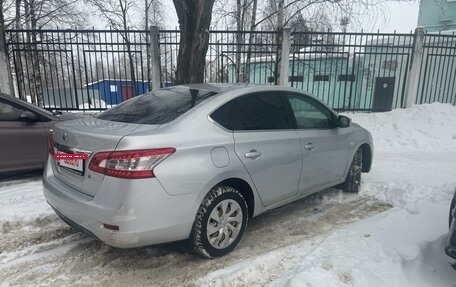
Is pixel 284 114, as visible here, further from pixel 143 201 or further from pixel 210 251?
pixel 143 201

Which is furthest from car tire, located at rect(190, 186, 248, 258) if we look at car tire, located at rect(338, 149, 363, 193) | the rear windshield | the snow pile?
the snow pile

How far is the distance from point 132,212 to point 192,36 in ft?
16.1

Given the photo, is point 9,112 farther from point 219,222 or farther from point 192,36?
point 219,222

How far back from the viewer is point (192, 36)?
22.0 feet

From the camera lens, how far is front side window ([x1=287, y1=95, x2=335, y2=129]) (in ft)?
12.9

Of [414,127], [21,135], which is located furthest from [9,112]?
[414,127]

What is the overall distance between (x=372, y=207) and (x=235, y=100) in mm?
2520

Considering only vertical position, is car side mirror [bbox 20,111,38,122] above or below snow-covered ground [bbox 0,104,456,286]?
above

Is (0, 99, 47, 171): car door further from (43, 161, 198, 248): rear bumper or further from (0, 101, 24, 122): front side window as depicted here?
(43, 161, 198, 248): rear bumper

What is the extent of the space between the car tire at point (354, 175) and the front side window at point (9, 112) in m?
4.95

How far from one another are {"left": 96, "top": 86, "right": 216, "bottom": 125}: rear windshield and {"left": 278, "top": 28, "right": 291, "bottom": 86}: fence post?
6.28m

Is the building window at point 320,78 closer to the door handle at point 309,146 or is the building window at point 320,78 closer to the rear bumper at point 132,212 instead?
the door handle at point 309,146

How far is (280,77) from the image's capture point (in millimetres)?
9672

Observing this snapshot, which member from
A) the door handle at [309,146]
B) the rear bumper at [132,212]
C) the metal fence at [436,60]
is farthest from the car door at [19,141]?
the metal fence at [436,60]
